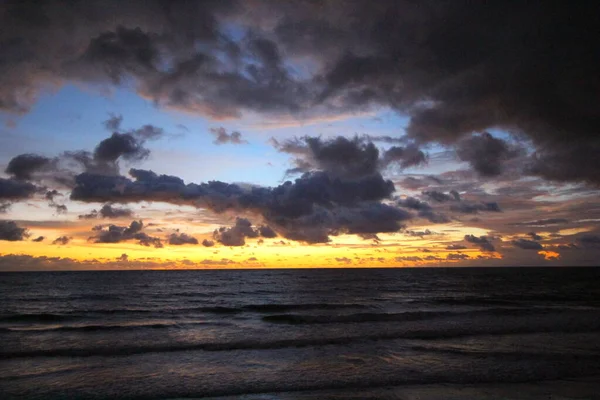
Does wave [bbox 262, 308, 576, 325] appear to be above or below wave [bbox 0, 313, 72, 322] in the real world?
above

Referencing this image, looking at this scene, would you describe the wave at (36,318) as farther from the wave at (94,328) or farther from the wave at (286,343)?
the wave at (286,343)

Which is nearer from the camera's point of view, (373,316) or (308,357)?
(308,357)

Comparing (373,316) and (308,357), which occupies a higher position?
(308,357)

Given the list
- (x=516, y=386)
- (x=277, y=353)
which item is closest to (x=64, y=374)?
(x=277, y=353)

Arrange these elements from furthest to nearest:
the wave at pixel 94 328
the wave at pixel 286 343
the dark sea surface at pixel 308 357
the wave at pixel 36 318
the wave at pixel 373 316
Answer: the wave at pixel 36 318 < the wave at pixel 373 316 < the wave at pixel 94 328 < the wave at pixel 286 343 < the dark sea surface at pixel 308 357

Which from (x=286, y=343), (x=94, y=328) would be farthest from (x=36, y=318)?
(x=286, y=343)

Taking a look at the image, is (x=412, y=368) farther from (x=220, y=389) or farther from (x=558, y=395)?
(x=220, y=389)

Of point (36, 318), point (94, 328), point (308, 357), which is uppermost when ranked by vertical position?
point (308, 357)

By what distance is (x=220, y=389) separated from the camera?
516 inches

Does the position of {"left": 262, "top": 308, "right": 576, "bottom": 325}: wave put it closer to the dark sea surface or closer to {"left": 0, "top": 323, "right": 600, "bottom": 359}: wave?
the dark sea surface

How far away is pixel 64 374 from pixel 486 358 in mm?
17925

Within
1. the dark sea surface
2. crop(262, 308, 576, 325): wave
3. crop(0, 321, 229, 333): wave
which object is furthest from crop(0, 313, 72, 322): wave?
crop(262, 308, 576, 325): wave

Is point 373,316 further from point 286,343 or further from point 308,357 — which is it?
point 308,357

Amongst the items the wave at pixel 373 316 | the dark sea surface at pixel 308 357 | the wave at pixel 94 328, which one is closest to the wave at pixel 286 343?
the dark sea surface at pixel 308 357
